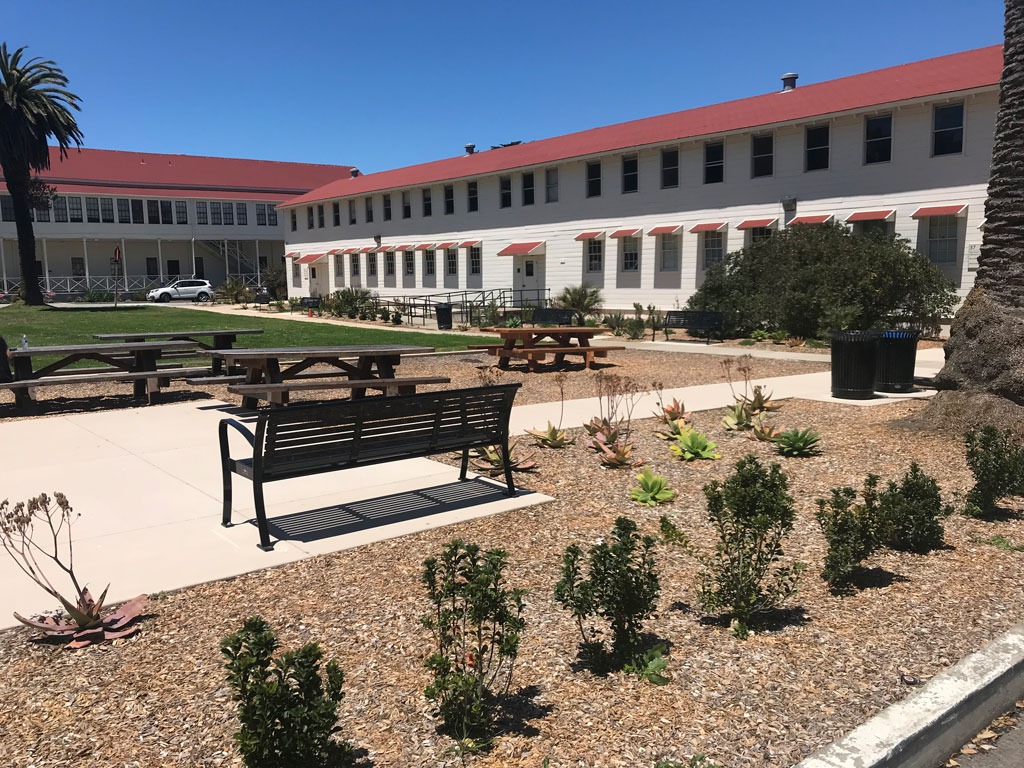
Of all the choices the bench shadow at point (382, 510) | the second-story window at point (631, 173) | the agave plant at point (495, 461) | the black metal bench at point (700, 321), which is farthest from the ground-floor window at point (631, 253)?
the bench shadow at point (382, 510)

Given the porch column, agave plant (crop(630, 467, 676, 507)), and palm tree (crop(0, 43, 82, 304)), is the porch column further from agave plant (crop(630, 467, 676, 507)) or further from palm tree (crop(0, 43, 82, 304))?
agave plant (crop(630, 467, 676, 507))

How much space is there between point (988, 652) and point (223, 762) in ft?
11.1

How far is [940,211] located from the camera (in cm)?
2195

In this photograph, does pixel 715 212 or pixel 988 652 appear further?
pixel 715 212

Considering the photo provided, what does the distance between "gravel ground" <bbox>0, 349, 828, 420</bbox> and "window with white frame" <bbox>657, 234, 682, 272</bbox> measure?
10707 mm

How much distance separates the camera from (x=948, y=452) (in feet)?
26.3

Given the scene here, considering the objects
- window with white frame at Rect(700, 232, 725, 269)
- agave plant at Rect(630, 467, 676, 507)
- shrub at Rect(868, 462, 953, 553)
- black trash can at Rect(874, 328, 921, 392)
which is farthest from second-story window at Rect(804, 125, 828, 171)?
shrub at Rect(868, 462, 953, 553)

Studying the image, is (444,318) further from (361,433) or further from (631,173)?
(361,433)

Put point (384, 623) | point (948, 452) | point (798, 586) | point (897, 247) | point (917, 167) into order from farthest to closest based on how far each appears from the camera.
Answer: point (917, 167), point (897, 247), point (948, 452), point (798, 586), point (384, 623)

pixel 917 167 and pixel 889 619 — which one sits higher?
pixel 917 167

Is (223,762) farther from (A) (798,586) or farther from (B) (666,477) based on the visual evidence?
(B) (666,477)

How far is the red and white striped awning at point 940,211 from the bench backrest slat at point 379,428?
762 inches

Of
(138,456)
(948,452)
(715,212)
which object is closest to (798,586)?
(948,452)

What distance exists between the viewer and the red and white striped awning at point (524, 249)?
34.7 m
